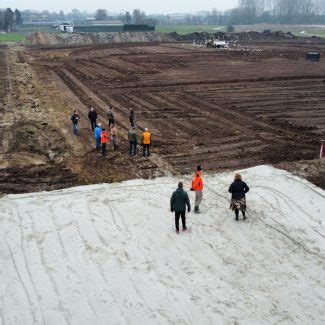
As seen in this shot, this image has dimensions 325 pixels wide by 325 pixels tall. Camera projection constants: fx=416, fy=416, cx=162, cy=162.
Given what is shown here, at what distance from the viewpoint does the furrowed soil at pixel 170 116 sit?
16.8 metres

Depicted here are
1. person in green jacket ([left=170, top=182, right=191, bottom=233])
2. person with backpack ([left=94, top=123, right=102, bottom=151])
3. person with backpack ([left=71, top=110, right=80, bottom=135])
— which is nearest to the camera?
person in green jacket ([left=170, top=182, right=191, bottom=233])

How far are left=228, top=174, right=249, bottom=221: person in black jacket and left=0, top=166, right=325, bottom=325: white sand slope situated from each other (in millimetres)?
442

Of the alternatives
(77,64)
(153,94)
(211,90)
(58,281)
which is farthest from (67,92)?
(58,281)

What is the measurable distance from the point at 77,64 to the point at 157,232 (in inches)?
1559

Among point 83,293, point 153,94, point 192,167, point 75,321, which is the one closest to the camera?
point 75,321

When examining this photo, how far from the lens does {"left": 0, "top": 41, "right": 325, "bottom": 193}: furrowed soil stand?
16.8 metres

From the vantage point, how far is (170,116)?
2505 cm

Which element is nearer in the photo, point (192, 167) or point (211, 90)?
point (192, 167)

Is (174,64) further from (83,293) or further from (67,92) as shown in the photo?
(83,293)

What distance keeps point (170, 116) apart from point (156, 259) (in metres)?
15.6

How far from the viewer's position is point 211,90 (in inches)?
1283

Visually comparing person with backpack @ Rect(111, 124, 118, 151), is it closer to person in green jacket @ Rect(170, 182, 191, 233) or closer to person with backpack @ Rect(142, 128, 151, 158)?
person with backpack @ Rect(142, 128, 151, 158)

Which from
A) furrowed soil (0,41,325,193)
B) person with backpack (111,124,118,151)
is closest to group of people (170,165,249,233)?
furrowed soil (0,41,325,193)

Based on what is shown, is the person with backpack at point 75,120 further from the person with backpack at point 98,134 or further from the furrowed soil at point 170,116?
the person with backpack at point 98,134
